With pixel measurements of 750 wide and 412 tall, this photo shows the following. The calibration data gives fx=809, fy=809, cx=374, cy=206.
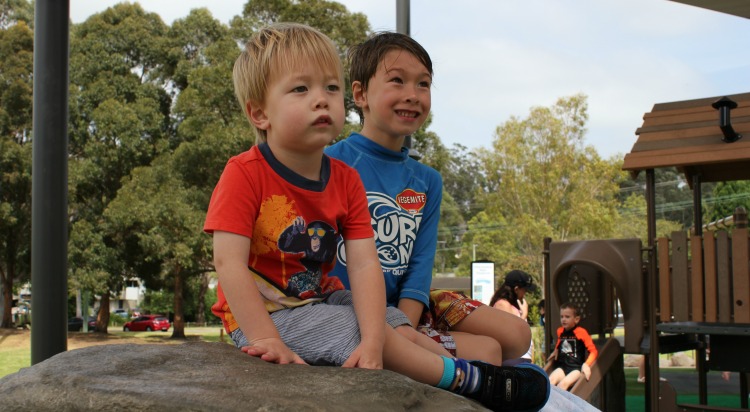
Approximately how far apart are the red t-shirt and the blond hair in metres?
0.16

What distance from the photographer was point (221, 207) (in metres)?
1.93

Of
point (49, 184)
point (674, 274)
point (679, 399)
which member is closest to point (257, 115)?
point (49, 184)

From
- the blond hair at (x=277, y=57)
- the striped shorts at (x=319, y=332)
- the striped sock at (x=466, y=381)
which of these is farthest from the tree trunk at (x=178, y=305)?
the striped sock at (x=466, y=381)

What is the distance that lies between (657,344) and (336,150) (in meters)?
4.53

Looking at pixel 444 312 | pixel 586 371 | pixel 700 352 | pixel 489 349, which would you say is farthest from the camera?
pixel 700 352

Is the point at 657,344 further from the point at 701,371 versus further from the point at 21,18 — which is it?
the point at 21,18

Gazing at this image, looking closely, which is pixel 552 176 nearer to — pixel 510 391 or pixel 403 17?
pixel 403 17

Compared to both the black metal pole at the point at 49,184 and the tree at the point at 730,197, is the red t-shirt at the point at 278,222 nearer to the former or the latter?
the black metal pole at the point at 49,184

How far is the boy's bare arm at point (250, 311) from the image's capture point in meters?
1.82

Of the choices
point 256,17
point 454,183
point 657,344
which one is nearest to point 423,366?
point 657,344

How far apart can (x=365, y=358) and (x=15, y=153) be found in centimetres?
2614

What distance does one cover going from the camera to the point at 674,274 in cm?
621

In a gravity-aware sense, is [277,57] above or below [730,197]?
below

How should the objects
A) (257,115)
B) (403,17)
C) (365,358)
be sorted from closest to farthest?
(365,358) → (257,115) → (403,17)
